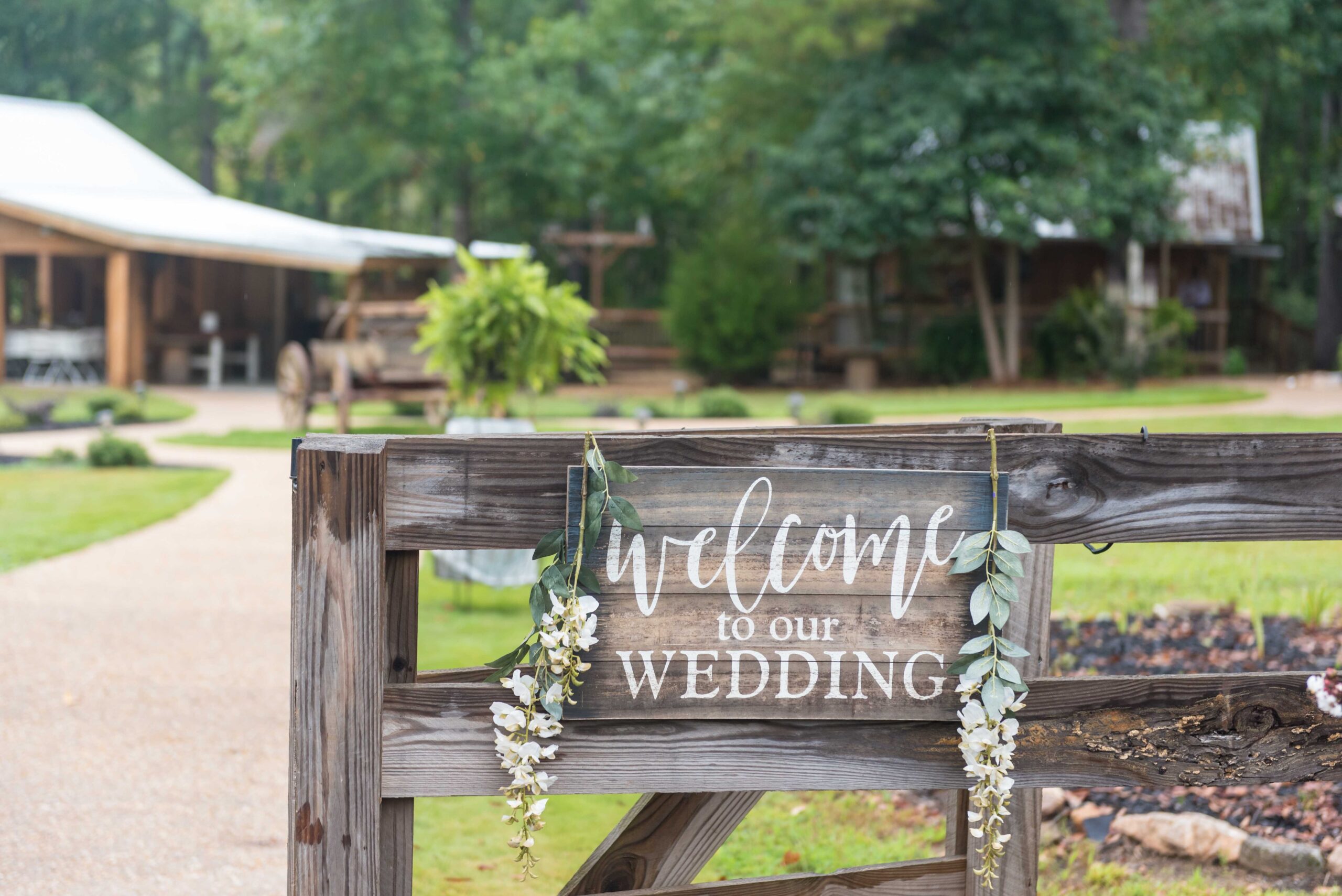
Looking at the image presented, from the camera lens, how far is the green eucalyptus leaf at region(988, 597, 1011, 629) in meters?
2.03

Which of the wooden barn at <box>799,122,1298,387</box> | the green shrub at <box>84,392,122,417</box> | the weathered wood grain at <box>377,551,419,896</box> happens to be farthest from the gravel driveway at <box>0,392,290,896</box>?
the wooden barn at <box>799,122,1298,387</box>

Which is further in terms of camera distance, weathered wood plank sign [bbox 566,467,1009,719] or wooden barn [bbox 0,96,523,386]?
wooden barn [bbox 0,96,523,386]

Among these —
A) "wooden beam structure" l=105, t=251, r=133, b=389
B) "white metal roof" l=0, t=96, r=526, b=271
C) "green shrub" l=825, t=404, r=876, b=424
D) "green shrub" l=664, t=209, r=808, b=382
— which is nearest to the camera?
"green shrub" l=825, t=404, r=876, b=424

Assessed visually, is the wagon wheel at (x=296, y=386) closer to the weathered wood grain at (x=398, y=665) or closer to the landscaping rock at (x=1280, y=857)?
the landscaping rock at (x=1280, y=857)

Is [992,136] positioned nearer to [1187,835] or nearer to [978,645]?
[1187,835]

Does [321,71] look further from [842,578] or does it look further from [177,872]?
[842,578]

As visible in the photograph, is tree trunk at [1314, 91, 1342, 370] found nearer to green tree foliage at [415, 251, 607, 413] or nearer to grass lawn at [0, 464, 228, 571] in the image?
grass lawn at [0, 464, 228, 571]

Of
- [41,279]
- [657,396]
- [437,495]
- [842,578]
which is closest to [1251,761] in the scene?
[842,578]

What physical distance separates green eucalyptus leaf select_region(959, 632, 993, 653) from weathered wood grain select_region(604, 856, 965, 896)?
0.52 metres

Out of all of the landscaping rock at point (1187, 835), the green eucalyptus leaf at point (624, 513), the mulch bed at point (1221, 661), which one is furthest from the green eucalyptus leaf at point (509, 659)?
the landscaping rock at point (1187, 835)

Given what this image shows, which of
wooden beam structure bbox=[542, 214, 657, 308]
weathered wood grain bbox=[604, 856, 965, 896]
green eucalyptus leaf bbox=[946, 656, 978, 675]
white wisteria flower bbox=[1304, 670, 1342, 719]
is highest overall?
wooden beam structure bbox=[542, 214, 657, 308]

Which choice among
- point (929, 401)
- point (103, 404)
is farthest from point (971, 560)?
point (103, 404)

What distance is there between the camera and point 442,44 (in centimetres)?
2503

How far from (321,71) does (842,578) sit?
79.4 ft
